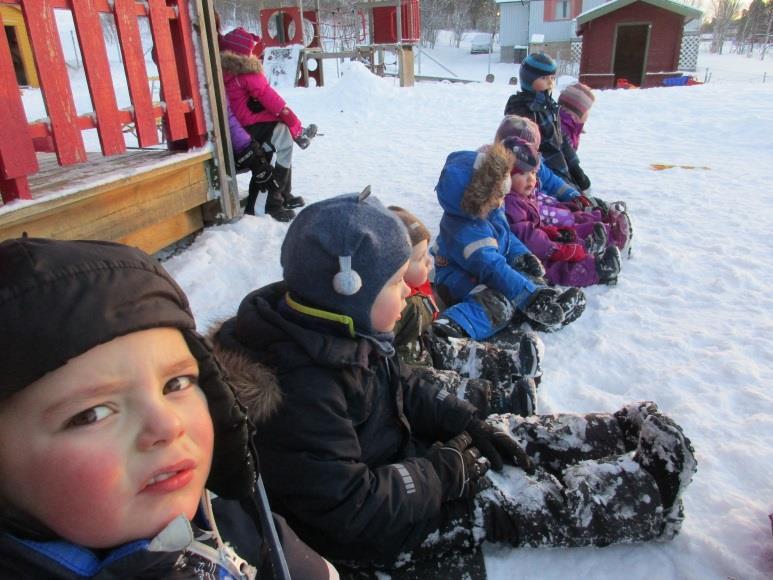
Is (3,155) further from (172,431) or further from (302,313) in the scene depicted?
(172,431)

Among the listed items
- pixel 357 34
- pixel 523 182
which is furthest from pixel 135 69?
pixel 357 34

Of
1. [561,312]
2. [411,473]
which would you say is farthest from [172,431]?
[561,312]

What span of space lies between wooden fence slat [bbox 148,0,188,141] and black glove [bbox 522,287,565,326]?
261 centimetres

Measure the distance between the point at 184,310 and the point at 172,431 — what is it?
0.22 m

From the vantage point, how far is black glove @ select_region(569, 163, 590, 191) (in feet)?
17.4

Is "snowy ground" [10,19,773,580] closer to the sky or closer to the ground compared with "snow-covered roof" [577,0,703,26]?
closer to the ground

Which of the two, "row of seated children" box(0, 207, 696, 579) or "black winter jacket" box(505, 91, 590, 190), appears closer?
"row of seated children" box(0, 207, 696, 579)

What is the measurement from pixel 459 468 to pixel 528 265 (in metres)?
2.03

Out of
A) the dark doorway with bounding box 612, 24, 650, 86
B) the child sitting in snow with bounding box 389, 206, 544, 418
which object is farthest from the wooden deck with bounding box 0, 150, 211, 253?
the dark doorway with bounding box 612, 24, 650, 86

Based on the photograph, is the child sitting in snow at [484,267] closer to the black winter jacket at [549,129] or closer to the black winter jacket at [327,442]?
the black winter jacket at [327,442]

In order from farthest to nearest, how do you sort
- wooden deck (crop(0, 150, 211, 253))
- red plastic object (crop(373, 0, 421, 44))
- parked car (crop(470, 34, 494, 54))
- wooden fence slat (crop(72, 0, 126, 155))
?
parked car (crop(470, 34, 494, 54)) → red plastic object (crop(373, 0, 421, 44)) → wooden fence slat (crop(72, 0, 126, 155)) → wooden deck (crop(0, 150, 211, 253))

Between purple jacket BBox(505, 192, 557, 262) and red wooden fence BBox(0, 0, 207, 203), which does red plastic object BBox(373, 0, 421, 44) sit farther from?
purple jacket BBox(505, 192, 557, 262)

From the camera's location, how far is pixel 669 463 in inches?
67.3

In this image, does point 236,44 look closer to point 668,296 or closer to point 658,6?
point 668,296
